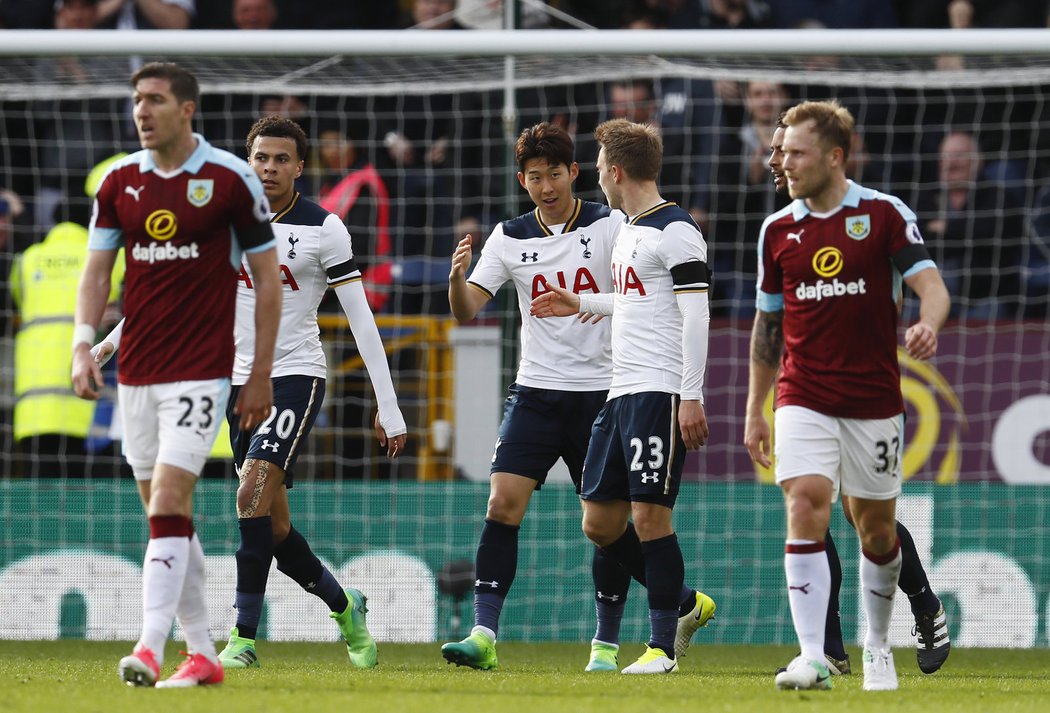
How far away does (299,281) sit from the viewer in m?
7.49

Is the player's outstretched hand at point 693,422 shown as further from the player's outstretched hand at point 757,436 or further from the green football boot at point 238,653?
the green football boot at point 238,653

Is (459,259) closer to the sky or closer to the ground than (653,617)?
closer to the sky

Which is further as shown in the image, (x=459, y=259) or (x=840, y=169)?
(x=459, y=259)

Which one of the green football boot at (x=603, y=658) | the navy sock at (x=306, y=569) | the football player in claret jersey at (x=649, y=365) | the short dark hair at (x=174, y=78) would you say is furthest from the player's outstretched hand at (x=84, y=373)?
the green football boot at (x=603, y=658)

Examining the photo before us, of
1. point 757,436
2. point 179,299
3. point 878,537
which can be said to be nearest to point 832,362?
point 757,436

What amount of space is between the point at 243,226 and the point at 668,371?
212 cm

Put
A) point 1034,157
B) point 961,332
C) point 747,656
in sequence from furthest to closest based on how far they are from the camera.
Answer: point 1034,157 → point 961,332 → point 747,656

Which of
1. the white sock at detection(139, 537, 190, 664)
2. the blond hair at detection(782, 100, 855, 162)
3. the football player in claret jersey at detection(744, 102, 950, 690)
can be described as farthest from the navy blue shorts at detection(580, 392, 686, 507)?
the white sock at detection(139, 537, 190, 664)

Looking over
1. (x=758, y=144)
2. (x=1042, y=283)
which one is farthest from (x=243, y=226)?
(x=1042, y=283)

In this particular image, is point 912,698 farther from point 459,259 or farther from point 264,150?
point 264,150

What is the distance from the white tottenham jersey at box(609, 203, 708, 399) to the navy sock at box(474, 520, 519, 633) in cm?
83

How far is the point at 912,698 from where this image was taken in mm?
5914

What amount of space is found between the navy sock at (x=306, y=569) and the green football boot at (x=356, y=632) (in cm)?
4

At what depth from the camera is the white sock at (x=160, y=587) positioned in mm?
5594
